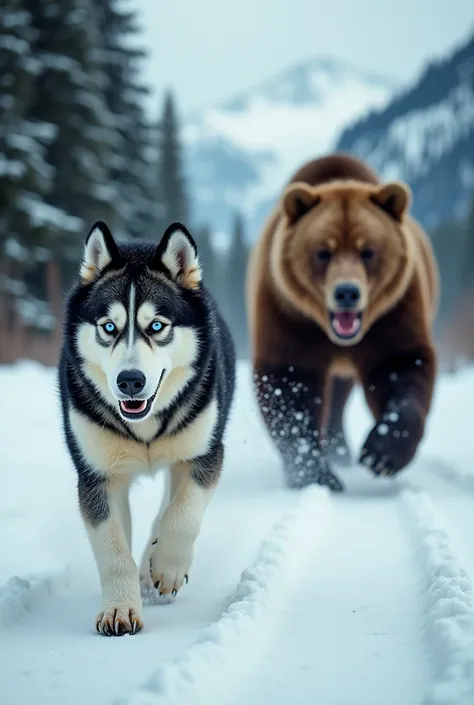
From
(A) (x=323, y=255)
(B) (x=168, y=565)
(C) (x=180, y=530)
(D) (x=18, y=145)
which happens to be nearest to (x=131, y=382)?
(C) (x=180, y=530)

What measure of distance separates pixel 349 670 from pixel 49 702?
910mm

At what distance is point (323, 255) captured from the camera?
259 inches

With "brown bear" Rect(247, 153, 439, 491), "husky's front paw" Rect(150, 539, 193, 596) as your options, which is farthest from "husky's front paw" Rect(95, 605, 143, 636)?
"brown bear" Rect(247, 153, 439, 491)

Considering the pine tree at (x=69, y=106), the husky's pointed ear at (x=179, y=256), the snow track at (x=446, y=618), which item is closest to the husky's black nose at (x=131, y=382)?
the husky's pointed ear at (x=179, y=256)

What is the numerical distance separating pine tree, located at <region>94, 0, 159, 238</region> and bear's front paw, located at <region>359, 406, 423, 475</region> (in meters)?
17.3

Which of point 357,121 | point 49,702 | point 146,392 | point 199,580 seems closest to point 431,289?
point 199,580

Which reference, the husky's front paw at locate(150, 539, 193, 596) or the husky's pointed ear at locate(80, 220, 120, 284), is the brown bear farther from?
the husky's front paw at locate(150, 539, 193, 596)

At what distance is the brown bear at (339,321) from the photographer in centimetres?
638

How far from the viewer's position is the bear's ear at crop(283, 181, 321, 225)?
6.64 m

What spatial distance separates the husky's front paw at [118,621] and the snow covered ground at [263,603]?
71mm

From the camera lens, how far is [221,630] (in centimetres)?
278

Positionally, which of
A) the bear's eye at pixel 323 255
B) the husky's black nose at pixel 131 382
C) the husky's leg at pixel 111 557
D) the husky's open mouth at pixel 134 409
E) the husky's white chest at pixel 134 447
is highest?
the bear's eye at pixel 323 255

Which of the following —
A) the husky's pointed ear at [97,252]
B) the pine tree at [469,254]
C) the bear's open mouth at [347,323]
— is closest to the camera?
the husky's pointed ear at [97,252]

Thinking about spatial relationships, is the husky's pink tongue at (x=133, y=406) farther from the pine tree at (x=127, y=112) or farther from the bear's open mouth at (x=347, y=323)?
the pine tree at (x=127, y=112)
